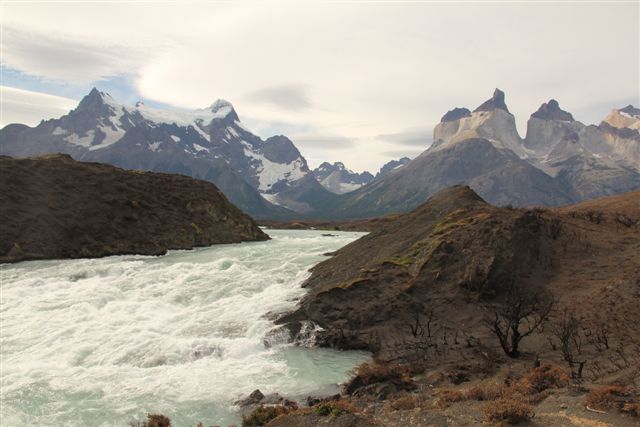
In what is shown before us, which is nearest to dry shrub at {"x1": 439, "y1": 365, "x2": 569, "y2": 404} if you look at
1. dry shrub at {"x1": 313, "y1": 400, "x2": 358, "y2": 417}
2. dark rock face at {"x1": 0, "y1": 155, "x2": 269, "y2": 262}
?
dry shrub at {"x1": 313, "y1": 400, "x2": 358, "y2": 417}

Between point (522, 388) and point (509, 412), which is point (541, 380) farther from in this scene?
point (509, 412)

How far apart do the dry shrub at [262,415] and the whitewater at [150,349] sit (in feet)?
5.99

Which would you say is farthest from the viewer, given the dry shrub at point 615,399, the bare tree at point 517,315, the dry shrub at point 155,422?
the bare tree at point 517,315

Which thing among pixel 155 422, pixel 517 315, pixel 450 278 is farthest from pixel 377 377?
pixel 450 278

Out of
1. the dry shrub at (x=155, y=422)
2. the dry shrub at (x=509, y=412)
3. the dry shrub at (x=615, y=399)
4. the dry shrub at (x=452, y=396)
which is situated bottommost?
the dry shrub at (x=155, y=422)

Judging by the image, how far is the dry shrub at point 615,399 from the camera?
43.7 feet

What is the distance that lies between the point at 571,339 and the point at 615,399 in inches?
469

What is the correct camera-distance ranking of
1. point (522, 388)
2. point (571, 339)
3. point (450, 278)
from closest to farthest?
point (522, 388)
point (571, 339)
point (450, 278)

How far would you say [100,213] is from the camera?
7075cm

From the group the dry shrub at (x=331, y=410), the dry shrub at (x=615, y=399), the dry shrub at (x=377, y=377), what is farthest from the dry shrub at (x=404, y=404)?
the dry shrub at (x=615, y=399)

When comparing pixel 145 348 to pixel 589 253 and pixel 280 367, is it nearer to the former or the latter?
pixel 280 367

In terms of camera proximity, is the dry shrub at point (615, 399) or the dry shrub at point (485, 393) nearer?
the dry shrub at point (615, 399)

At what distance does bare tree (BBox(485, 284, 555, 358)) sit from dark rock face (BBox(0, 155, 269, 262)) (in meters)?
52.7

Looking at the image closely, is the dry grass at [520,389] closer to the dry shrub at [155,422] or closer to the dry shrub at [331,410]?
the dry shrub at [331,410]
